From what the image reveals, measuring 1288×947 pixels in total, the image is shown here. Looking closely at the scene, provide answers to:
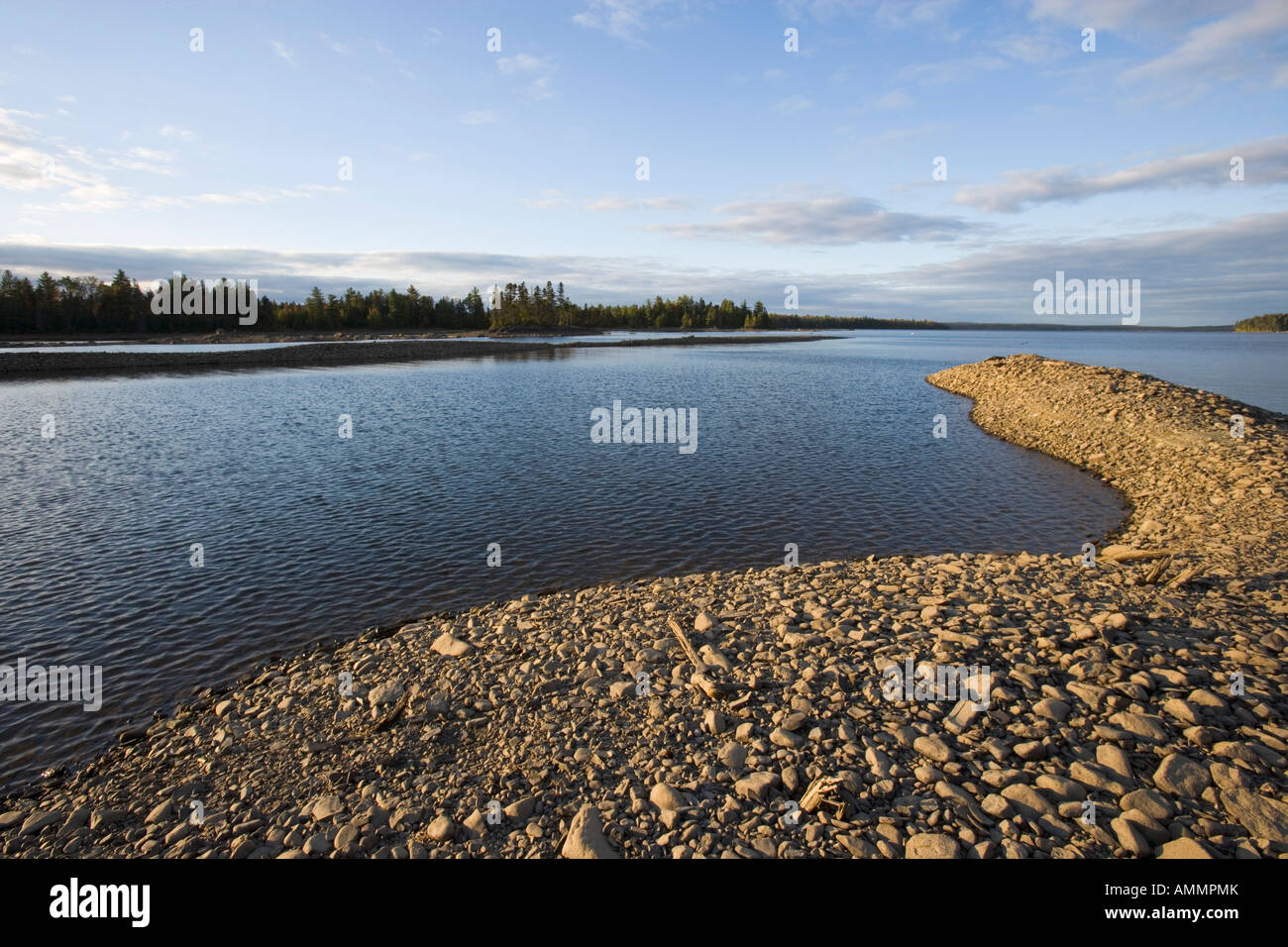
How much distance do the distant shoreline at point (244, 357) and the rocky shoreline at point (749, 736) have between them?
10517cm

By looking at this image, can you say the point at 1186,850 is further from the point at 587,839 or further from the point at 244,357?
the point at 244,357

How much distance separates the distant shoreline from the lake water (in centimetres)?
4708

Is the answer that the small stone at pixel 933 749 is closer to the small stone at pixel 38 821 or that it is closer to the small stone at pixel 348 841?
the small stone at pixel 348 841

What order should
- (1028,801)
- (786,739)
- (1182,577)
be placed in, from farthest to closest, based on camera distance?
1. (1182,577)
2. (786,739)
3. (1028,801)

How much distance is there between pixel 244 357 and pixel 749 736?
12309cm

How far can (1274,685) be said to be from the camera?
979 centimetres

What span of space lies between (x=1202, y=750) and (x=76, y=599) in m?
24.7

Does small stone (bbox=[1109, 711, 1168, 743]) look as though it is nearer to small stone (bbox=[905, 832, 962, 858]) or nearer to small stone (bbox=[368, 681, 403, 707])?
small stone (bbox=[905, 832, 962, 858])

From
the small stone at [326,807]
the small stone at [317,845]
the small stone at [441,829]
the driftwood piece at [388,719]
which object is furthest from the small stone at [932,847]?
the driftwood piece at [388,719]

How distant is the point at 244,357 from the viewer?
104938mm

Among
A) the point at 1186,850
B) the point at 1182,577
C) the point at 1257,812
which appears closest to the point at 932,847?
the point at 1186,850

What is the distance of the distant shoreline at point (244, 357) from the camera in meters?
85.4

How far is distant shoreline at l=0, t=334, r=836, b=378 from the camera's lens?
85.4m
